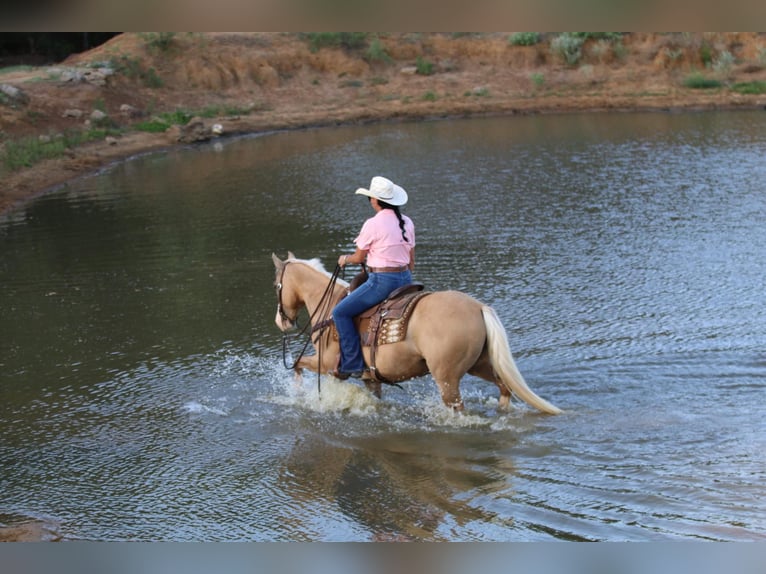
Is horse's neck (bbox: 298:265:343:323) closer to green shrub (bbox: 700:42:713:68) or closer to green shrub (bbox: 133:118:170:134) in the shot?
green shrub (bbox: 133:118:170:134)

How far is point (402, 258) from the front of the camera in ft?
26.5

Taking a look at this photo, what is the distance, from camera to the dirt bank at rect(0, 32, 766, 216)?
31641mm

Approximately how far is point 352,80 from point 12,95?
1508 centimetres

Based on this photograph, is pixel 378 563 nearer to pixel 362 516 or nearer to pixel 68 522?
pixel 362 516

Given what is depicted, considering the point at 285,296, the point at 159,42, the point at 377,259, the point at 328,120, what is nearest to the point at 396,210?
the point at 377,259

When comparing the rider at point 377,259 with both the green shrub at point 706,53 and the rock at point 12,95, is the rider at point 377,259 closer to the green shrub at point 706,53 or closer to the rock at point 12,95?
the rock at point 12,95

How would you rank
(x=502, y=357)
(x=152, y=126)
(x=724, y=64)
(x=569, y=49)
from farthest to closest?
(x=569, y=49), (x=724, y=64), (x=152, y=126), (x=502, y=357)

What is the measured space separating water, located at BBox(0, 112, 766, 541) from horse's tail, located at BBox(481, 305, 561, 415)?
351 millimetres

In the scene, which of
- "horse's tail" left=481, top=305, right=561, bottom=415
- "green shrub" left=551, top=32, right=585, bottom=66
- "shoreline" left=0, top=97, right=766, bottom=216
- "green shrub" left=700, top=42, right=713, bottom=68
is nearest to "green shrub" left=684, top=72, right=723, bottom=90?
"shoreline" left=0, top=97, right=766, bottom=216

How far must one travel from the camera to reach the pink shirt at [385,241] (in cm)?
789

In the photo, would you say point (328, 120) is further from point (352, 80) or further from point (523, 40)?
point (523, 40)

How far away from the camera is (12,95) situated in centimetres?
2878

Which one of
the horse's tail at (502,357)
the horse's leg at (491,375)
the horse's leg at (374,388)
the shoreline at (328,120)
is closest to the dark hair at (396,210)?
the horse's tail at (502,357)

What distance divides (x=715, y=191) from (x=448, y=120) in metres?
16.6
